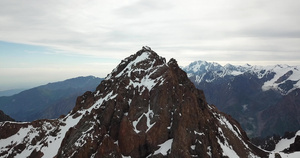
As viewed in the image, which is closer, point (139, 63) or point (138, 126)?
point (138, 126)

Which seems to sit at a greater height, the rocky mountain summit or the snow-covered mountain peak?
the snow-covered mountain peak

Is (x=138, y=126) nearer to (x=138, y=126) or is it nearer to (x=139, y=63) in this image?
(x=138, y=126)

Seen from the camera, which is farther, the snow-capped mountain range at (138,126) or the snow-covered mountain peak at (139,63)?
the snow-covered mountain peak at (139,63)

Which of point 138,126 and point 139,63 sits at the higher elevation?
point 139,63

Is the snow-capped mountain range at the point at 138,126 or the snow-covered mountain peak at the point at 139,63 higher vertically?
the snow-covered mountain peak at the point at 139,63

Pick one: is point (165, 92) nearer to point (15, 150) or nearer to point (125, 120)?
point (125, 120)

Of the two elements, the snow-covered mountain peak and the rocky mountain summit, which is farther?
the snow-covered mountain peak

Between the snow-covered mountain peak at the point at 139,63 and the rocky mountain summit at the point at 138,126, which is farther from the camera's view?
the snow-covered mountain peak at the point at 139,63

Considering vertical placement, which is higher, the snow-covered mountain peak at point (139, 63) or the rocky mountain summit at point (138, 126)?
the snow-covered mountain peak at point (139, 63)

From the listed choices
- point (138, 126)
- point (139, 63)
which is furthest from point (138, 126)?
point (139, 63)
